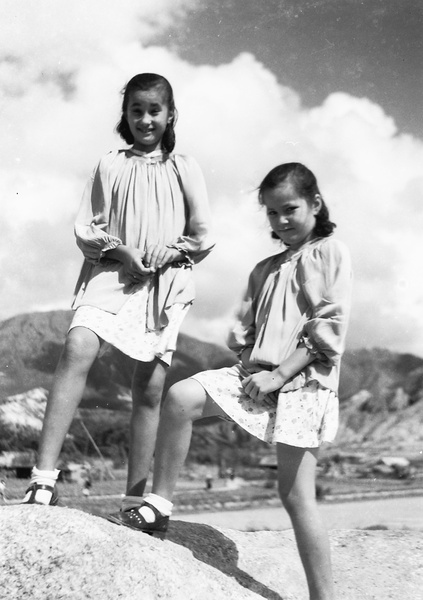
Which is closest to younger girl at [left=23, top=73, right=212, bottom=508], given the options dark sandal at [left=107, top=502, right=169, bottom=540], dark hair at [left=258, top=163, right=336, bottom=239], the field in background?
dark sandal at [left=107, top=502, right=169, bottom=540]

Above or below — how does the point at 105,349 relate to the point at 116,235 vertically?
below

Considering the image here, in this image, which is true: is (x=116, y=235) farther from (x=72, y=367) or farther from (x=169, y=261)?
(x=72, y=367)

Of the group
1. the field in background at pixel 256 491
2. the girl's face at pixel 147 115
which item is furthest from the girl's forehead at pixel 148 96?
→ the field in background at pixel 256 491

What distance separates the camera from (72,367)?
336cm

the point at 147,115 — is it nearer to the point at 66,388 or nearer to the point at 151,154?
the point at 151,154

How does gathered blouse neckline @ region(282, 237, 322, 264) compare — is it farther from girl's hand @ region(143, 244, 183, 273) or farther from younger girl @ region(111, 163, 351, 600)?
girl's hand @ region(143, 244, 183, 273)

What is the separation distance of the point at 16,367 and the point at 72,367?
10891 millimetres

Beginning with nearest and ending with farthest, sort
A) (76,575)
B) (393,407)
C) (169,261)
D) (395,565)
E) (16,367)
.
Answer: (76,575)
(169,261)
(395,565)
(16,367)
(393,407)

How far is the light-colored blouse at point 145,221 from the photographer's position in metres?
3.55

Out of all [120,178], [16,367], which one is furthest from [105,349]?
[16,367]

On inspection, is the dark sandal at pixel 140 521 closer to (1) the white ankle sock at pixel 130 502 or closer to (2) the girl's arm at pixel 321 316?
(1) the white ankle sock at pixel 130 502

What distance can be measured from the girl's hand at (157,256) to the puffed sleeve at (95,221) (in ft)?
0.45

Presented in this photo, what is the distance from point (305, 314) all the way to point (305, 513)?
0.76 meters

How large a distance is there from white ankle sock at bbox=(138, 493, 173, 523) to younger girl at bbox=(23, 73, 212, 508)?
310mm
